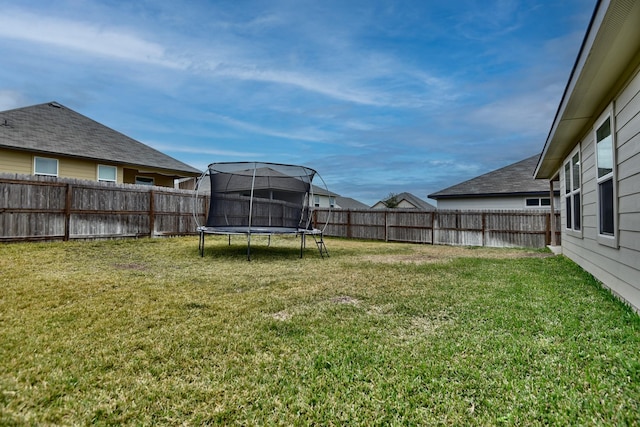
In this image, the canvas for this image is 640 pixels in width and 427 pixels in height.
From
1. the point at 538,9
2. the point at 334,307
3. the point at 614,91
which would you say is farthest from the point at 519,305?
the point at 538,9

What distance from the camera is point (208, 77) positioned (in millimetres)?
10820

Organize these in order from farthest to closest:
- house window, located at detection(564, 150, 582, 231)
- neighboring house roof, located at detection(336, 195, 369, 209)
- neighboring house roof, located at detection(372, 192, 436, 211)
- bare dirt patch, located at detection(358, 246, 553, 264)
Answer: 1. neighboring house roof, located at detection(336, 195, 369, 209)
2. neighboring house roof, located at detection(372, 192, 436, 211)
3. bare dirt patch, located at detection(358, 246, 553, 264)
4. house window, located at detection(564, 150, 582, 231)

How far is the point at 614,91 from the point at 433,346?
353cm

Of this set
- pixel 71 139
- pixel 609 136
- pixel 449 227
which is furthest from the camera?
pixel 449 227

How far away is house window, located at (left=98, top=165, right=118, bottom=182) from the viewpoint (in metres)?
11.5

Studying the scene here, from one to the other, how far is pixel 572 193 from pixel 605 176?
111 inches

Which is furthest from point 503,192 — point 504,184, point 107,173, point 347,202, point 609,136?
point 347,202

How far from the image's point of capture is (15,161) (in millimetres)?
9578

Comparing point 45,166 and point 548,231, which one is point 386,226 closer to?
point 548,231

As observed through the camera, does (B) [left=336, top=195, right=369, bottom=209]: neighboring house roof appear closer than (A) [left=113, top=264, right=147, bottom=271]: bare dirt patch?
No

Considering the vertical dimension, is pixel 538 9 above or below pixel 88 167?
above

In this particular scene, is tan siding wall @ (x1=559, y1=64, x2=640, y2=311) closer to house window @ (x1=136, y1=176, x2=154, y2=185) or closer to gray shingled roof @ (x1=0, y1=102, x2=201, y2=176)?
gray shingled roof @ (x1=0, y1=102, x2=201, y2=176)

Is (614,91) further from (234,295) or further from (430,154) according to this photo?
(430,154)

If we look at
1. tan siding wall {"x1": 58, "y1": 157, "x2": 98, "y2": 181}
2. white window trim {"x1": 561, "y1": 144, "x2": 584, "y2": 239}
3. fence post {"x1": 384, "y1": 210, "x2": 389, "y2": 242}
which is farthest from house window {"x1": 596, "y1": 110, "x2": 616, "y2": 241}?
tan siding wall {"x1": 58, "y1": 157, "x2": 98, "y2": 181}
